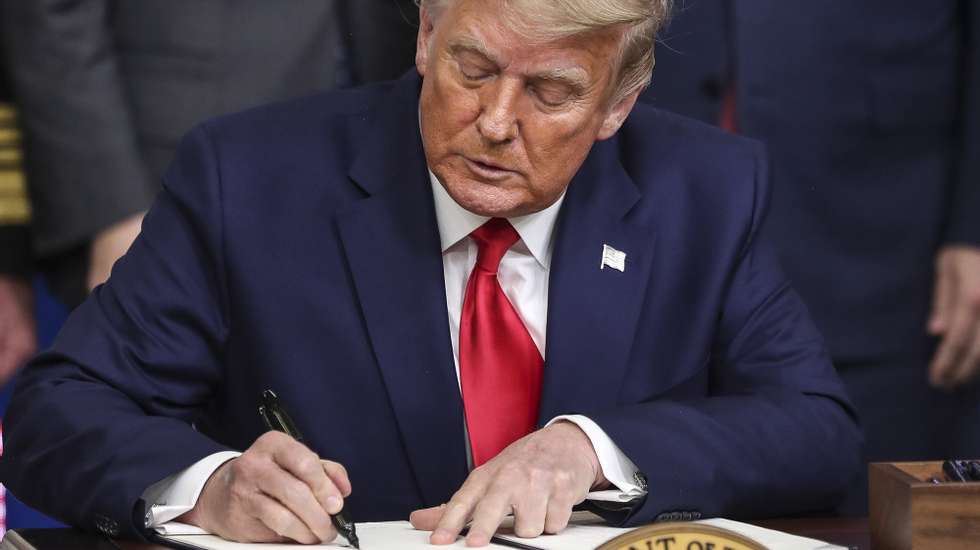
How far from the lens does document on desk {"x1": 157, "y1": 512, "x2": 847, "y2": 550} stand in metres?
1.97

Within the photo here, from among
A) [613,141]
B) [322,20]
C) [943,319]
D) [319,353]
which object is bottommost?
[943,319]

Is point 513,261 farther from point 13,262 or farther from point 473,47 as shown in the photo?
point 13,262

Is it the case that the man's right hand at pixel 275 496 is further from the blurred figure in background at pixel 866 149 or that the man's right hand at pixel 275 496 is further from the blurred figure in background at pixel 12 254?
the blurred figure in background at pixel 866 149

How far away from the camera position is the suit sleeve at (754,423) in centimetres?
229

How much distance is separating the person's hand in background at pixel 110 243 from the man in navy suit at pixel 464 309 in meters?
0.84

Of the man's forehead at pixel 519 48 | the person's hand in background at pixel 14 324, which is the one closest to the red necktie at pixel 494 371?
the man's forehead at pixel 519 48

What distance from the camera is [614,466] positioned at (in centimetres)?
225

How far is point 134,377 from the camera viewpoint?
8.17ft

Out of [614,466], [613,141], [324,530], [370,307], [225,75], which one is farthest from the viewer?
[225,75]

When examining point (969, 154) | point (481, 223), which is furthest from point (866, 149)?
point (481, 223)

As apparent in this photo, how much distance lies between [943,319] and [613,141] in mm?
1211

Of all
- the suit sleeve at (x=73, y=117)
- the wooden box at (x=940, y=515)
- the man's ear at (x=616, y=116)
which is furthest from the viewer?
the suit sleeve at (x=73, y=117)

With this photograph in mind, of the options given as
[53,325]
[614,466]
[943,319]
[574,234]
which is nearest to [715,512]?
[614,466]

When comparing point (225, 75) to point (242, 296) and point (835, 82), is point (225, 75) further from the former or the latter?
point (835, 82)
